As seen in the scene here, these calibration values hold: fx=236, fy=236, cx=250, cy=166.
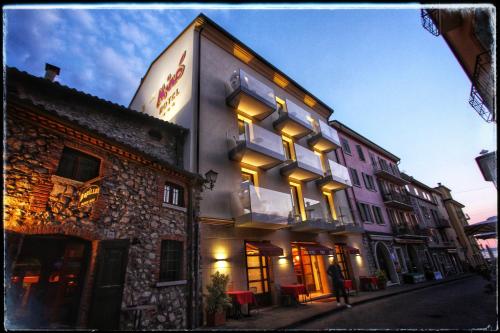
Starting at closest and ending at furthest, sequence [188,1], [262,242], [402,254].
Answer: [188,1], [262,242], [402,254]

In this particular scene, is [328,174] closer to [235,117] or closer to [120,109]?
[235,117]

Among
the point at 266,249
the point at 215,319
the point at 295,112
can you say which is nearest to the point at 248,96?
the point at 295,112

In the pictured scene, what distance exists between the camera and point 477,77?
895 cm

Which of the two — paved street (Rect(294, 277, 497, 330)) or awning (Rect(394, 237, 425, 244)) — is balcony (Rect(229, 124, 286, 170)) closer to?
paved street (Rect(294, 277, 497, 330))

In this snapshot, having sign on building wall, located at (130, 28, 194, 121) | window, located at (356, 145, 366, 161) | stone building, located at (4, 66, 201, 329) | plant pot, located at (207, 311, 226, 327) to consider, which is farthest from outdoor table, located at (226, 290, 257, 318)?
window, located at (356, 145, 366, 161)

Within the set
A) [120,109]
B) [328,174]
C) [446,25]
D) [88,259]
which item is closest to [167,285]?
[88,259]

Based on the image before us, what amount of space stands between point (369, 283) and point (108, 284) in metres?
15.4

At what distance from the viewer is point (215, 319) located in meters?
7.80

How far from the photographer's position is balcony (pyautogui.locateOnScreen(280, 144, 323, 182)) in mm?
14391

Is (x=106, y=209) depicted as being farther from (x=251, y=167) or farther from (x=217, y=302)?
(x=251, y=167)

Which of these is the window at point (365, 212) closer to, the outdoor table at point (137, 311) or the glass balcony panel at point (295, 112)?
the glass balcony panel at point (295, 112)

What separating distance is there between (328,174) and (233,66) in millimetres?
9893

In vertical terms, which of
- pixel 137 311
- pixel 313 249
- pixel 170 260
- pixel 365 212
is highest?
pixel 365 212

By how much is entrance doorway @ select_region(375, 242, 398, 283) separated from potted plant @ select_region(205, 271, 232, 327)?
49.9 ft
